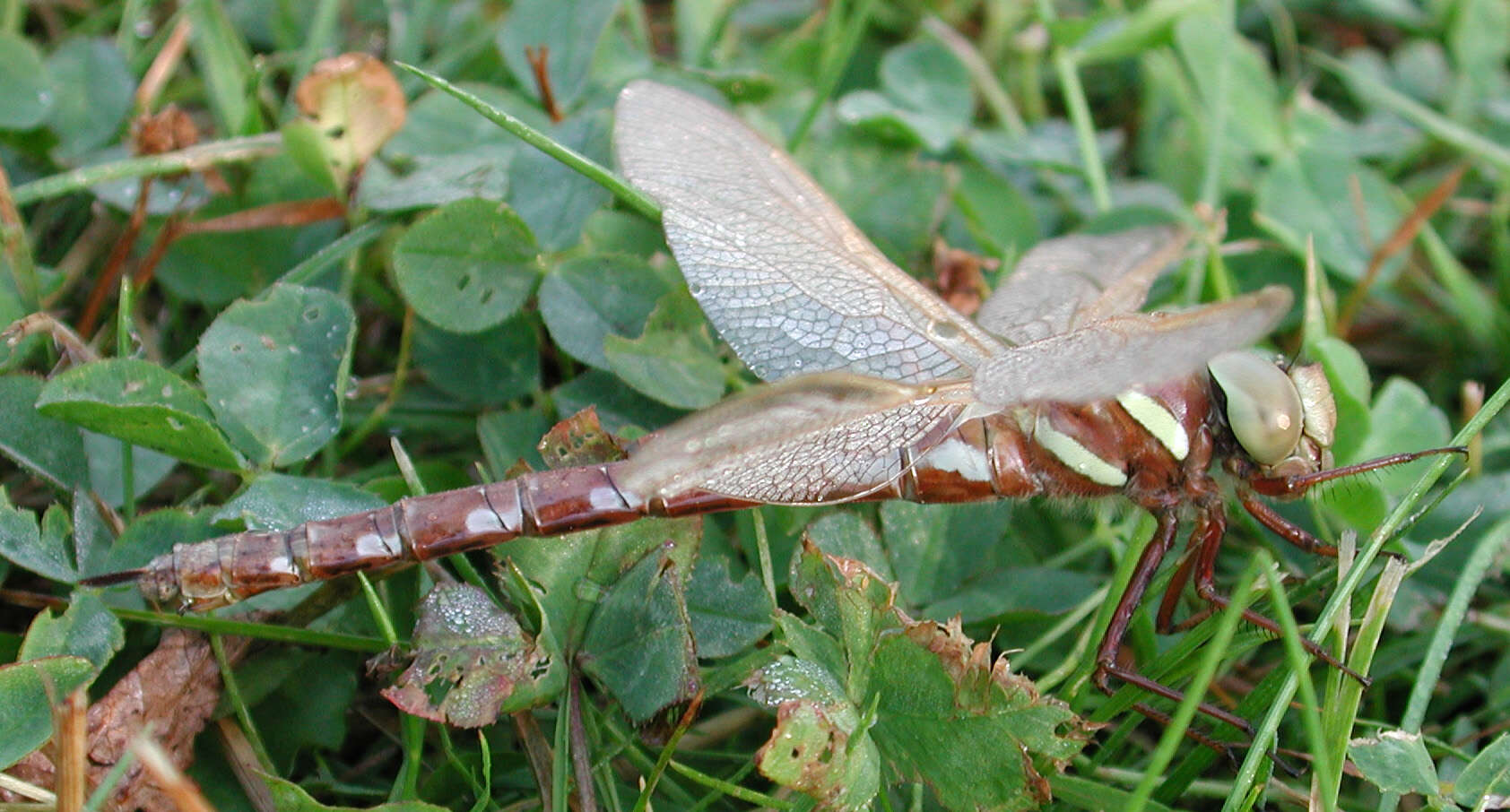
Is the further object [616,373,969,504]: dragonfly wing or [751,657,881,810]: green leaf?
[616,373,969,504]: dragonfly wing

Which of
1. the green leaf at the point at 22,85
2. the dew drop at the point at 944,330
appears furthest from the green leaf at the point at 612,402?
the green leaf at the point at 22,85

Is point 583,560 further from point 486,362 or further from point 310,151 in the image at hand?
point 310,151

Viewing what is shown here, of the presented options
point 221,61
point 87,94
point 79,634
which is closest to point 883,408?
point 79,634

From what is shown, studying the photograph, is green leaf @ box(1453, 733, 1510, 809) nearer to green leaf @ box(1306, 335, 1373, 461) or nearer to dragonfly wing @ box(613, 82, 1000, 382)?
green leaf @ box(1306, 335, 1373, 461)

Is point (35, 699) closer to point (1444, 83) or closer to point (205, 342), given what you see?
point (205, 342)

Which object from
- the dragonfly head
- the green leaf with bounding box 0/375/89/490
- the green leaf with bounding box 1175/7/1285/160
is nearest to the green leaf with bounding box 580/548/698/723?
the green leaf with bounding box 0/375/89/490
